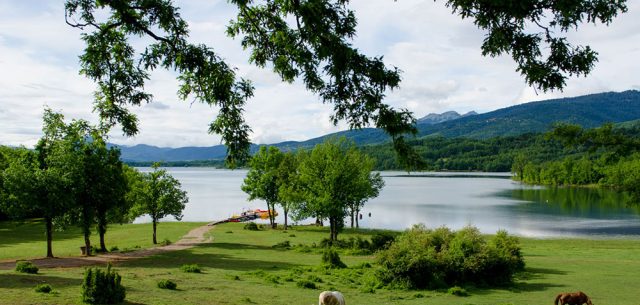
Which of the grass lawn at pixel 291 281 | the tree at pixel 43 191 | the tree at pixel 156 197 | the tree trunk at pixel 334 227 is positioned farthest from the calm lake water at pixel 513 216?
the tree at pixel 43 191

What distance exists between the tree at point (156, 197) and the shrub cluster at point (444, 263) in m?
31.4

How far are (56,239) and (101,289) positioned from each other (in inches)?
1830

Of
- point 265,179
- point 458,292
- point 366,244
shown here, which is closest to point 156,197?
point 265,179

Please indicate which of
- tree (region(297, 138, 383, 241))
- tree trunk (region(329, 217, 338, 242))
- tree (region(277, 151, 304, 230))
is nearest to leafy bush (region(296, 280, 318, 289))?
tree (region(297, 138, 383, 241))

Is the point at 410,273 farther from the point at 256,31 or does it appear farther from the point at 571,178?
the point at 571,178

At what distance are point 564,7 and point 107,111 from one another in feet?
31.5

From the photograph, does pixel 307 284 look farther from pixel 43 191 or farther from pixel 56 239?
pixel 56 239

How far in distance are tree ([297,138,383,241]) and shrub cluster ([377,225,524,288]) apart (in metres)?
23.6

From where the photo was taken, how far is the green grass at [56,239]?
145 feet

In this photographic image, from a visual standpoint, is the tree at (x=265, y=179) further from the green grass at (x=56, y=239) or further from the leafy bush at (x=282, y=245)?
the leafy bush at (x=282, y=245)

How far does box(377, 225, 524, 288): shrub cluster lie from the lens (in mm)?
29922

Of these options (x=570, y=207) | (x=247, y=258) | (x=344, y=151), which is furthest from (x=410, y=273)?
(x=570, y=207)

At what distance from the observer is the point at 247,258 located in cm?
4081

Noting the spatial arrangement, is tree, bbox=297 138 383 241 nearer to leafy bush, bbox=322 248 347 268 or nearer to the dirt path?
the dirt path
